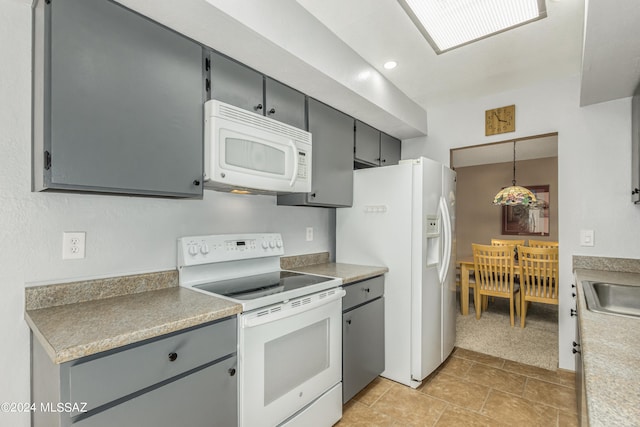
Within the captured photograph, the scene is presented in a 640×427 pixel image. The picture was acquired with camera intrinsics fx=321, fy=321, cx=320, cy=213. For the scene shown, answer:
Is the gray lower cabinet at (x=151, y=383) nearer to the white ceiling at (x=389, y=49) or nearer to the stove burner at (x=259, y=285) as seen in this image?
the stove burner at (x=259, y=285)

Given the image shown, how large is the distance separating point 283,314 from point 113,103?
1.17 meters

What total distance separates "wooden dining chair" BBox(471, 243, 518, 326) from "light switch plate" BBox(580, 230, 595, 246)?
1.21 meters

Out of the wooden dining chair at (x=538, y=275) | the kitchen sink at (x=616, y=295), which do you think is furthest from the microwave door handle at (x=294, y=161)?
the wooden dining chair at (x=538, y=275)

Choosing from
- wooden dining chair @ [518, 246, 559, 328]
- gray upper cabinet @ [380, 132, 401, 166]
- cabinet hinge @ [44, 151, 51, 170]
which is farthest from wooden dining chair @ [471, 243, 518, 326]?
cabinet hinge @ [44, 151, 51, 170]

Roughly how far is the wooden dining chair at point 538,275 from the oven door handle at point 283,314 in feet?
9.33

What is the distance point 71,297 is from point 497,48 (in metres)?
2.81

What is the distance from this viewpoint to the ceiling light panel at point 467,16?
5.45 feet

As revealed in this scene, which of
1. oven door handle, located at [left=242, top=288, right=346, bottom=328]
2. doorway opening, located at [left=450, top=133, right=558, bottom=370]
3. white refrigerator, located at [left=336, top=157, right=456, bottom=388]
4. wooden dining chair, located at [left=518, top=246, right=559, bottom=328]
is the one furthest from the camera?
wooden dining chair, located at [left=518, top=246, right=559, bottom=328]

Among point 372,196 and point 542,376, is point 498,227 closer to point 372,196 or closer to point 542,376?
point 542,376

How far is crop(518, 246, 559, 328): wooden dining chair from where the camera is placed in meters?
3.54

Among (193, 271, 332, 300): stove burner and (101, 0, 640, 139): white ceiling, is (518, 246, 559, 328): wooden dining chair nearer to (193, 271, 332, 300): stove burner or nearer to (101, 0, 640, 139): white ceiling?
(101, 0, 640, 139): white ceiling

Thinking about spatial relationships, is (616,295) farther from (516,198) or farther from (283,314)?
(516,198)

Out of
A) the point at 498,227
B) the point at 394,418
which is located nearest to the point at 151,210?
the point at 394,418

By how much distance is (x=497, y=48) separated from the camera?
2148 millimetres
